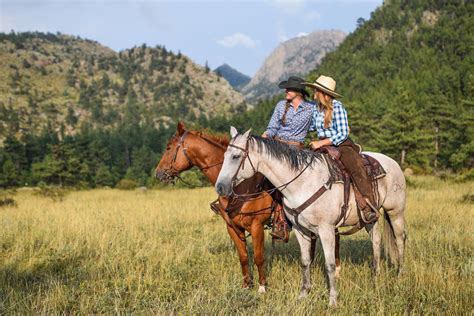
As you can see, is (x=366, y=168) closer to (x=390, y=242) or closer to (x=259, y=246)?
(x=390, y=242)

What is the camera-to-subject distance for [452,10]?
→ 360 ft

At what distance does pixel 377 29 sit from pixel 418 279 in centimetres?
13240

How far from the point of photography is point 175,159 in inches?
241

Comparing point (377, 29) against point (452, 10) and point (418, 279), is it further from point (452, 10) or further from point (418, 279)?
point (418, 279)

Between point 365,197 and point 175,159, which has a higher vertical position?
point 175,159

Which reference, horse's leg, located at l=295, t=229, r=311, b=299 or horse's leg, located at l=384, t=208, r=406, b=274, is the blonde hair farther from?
horse's leg, located at l=384, t=208, r=406, b=274

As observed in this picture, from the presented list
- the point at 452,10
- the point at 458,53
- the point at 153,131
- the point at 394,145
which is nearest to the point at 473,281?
the point at 394,145

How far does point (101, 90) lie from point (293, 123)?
159203 mm

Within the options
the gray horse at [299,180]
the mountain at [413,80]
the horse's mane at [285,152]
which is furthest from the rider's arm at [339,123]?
the mountain at [413,80]

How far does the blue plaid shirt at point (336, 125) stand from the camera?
5367 millimetres

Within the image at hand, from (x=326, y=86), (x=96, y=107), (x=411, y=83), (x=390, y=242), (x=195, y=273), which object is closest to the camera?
(x=326, y=86)

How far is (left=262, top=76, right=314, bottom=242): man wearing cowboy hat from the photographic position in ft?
18.4

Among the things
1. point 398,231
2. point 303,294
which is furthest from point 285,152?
point 398,231

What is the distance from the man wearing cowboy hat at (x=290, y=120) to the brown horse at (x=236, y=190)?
0.67ft
